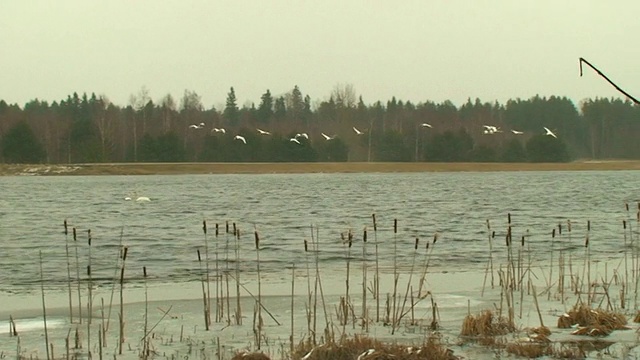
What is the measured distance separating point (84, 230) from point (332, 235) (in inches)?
336

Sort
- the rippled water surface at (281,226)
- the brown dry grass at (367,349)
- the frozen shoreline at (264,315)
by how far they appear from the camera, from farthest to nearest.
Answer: the rippled water surface at (281,226), the frozen shoreline at (264,315), the brown dry grass at (367,349)

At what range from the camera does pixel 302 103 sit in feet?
584

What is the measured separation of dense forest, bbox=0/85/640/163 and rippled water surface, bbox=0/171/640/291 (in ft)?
102

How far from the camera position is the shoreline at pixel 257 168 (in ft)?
329

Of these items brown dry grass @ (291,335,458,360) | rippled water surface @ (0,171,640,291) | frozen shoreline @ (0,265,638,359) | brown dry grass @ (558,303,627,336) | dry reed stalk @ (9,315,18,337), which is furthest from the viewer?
rippled water surface @ (0,171,640,291)

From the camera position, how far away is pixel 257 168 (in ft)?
350

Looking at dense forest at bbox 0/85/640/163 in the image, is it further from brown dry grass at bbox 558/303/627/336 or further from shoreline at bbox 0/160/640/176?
brown dry grass at bbox 558/303/627/336

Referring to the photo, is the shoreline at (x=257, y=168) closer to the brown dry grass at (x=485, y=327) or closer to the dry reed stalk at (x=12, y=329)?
the dry reed stalk at (x=12, y=329)

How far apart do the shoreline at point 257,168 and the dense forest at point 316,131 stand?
2.28 meters

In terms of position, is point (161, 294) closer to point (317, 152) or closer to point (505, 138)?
point (317, 152)

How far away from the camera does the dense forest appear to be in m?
109

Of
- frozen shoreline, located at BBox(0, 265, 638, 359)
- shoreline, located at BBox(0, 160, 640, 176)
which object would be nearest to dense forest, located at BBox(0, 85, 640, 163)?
shoreline, located at BBox(0, 160, 640, 176)

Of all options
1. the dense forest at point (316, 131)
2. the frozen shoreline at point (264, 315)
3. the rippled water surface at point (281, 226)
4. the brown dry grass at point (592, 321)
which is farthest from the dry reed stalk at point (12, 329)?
the dense forest at point (316, 131)

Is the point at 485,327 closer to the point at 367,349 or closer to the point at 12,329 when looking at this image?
the point at 367,349
